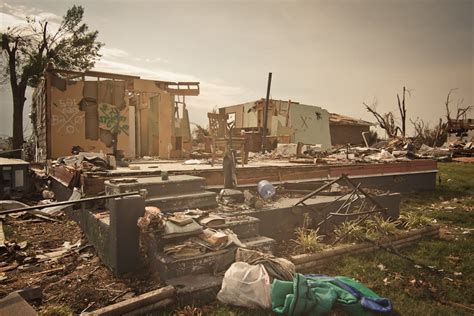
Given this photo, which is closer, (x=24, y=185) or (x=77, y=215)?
(x=77, y=215)

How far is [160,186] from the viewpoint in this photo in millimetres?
5000

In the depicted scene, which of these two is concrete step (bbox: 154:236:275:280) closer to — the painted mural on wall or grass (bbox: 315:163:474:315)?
grass (bbox: 315:163:474:315)

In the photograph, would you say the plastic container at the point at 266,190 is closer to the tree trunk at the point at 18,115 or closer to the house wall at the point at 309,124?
the house wall at the point at 309,124

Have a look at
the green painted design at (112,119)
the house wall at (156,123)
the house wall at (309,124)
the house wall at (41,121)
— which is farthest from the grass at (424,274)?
the house wall at (309,124)

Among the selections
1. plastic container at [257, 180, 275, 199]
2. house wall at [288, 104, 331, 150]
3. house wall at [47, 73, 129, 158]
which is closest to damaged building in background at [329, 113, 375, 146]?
house wall at [288, 104, 331, 150]

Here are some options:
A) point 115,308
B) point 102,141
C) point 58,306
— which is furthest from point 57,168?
point 115,308

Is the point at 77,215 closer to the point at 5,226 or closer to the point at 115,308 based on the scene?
the point at 5,226

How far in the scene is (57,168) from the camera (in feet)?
24.5

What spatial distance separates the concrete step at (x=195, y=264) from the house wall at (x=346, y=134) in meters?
26.5

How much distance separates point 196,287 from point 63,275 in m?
2.08

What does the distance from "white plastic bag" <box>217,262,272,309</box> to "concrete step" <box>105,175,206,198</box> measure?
86.5 inches

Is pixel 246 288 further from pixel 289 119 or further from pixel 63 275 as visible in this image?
pixel 289 119

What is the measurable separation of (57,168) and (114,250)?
15.3 feet

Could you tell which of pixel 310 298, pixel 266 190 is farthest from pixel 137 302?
pixel 266 190
